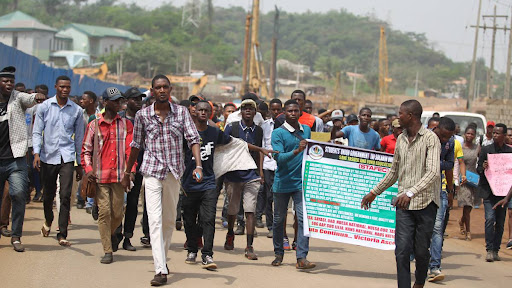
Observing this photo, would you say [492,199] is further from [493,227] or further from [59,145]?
[59,145]

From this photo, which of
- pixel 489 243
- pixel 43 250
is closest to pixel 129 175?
pixel 43 250

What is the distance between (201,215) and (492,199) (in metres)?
4.77

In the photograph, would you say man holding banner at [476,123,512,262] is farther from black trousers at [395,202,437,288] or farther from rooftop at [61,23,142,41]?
rooftop at [61,23,142,41]

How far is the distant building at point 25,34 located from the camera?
336ft

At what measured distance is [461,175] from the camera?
11.5 meters

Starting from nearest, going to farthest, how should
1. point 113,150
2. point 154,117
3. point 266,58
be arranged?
point 154,117
point 113,150
point 266,58

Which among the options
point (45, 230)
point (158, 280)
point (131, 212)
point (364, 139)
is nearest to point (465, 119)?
point (364, 139)

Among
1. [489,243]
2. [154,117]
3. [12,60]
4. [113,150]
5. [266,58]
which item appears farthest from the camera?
[266,58]

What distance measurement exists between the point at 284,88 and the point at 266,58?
218 feet


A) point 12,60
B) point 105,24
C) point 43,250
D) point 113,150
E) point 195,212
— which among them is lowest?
point 43,250

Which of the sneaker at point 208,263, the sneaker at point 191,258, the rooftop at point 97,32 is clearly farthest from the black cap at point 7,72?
the rooftop at point 97,32

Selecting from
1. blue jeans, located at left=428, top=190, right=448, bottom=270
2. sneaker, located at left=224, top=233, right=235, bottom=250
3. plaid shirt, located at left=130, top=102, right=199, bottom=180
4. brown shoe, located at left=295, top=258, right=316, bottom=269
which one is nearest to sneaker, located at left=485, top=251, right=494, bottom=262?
blue jeans, located at left=428, top=190, right=448, bottom=270

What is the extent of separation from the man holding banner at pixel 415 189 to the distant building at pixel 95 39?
390 ft

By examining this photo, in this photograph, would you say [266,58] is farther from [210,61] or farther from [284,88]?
Answer: [284,88]
